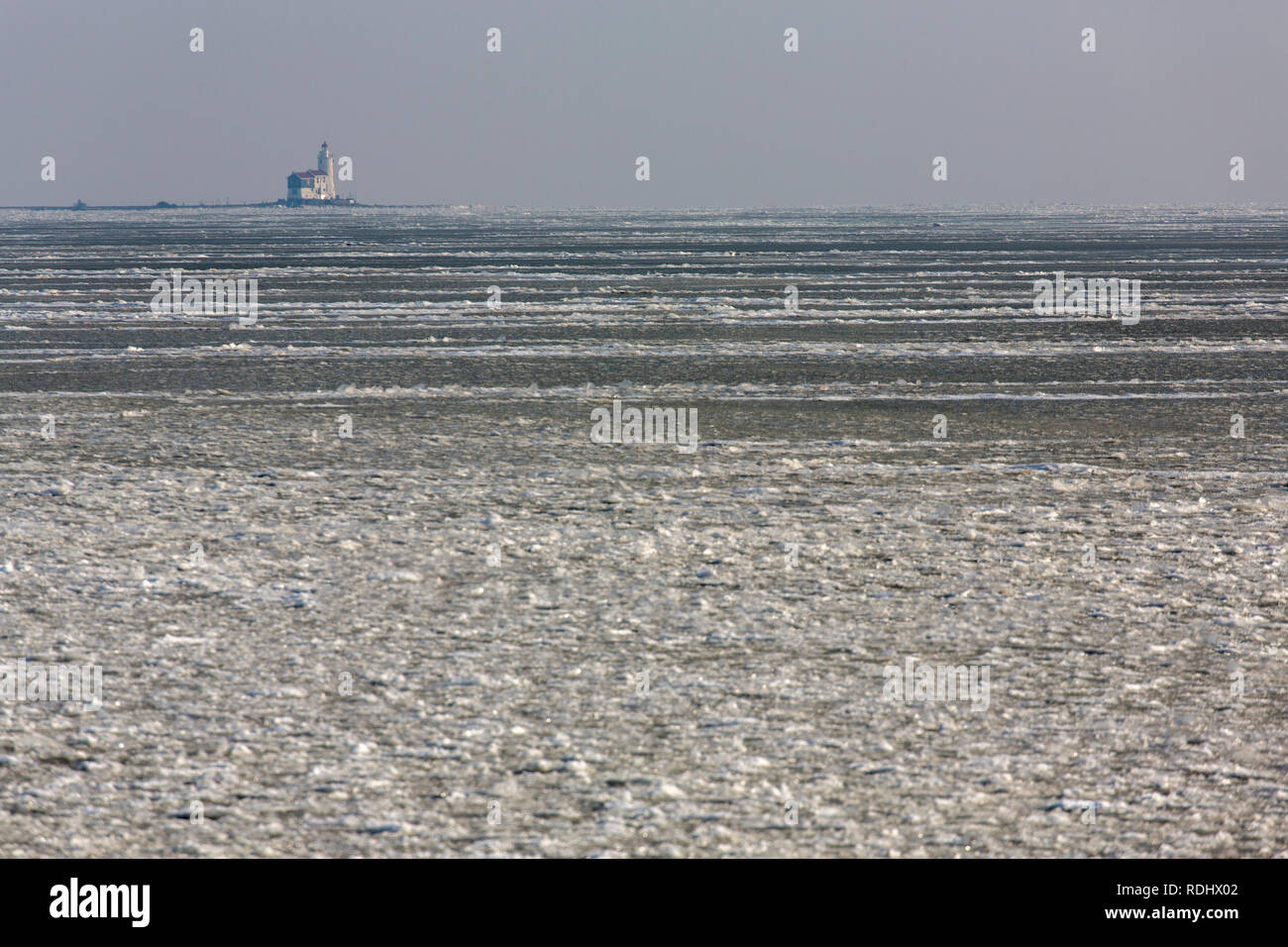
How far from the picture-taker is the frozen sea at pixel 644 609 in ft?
14.0

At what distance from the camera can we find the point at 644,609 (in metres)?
6.55

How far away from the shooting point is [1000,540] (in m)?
7.81

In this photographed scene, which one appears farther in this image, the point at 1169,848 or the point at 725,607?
the point at 725,607

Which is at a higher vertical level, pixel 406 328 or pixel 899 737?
pixel 406 328

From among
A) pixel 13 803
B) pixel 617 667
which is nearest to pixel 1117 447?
pixel 617 667

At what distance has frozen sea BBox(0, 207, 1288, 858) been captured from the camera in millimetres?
4281

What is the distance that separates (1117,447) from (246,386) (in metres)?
9.88

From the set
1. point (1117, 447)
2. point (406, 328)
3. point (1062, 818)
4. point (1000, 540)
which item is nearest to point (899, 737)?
point (1062, 818)
